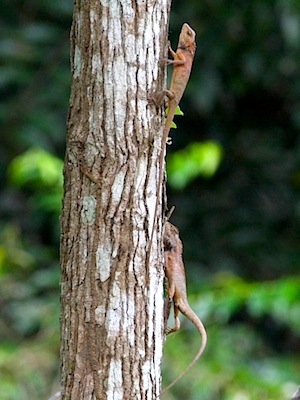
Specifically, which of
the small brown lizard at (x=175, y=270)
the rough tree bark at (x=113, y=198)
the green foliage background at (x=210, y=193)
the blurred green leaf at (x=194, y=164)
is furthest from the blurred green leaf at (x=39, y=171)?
the rough tree bark at (x=113, y=198)

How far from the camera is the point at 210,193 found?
5668 millimetres

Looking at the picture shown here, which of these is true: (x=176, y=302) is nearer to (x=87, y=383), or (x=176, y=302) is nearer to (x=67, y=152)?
(x=87, y=383)

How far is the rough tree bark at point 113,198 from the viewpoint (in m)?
1.84

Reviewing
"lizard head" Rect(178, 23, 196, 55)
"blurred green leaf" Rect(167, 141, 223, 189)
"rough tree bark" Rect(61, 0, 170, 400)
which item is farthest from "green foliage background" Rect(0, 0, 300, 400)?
"rough tree bark" Rect(61, 0, 170, 400)

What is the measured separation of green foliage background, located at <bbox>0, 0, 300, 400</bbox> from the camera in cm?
387

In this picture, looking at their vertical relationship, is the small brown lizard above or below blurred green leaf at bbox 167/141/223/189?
above

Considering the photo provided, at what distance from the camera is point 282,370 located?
4.38 metres

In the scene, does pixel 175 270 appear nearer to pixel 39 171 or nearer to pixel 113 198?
pixel 113 198

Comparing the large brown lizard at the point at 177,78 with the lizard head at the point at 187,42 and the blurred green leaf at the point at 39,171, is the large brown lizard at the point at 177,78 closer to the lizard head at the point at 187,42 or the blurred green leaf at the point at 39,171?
the lizard head at the point at 187,42

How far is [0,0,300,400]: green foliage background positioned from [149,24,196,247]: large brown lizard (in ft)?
5.37

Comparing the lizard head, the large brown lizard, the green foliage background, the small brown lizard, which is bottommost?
the green foliage background

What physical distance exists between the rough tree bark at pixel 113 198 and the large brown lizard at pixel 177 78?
2 centimetres

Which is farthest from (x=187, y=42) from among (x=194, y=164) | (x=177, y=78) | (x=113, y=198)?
(x=194, y=164)

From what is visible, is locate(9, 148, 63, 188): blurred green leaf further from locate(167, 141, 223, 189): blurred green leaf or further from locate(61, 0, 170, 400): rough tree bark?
locate(61, 0, 170, 400): rough tree bark
